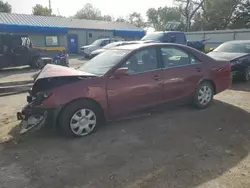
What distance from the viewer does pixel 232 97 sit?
6.85 metres

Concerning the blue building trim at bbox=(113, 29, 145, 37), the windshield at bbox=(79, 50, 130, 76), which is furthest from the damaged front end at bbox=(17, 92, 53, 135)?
the blue building trim at bbox=(113, 29, 145, 37)

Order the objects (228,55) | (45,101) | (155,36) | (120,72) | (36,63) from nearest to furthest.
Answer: (45,101), (120,72), (228,55), (36,63), (155,36)

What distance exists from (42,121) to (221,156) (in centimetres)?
287

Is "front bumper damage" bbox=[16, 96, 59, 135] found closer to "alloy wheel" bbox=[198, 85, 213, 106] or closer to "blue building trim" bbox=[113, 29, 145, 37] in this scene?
"alloy wheel" bbox=[198, 85, 213, 106]

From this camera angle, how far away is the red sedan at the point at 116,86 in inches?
161

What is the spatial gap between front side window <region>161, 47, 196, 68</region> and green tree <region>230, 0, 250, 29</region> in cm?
3831

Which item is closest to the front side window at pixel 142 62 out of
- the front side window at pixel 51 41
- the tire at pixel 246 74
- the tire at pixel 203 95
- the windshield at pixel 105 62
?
the windshield at pixel 105 62

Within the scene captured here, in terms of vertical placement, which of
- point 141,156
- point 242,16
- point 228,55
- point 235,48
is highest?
point 242,16

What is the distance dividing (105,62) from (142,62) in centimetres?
73

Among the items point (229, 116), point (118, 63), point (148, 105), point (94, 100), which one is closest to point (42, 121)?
point (94, 100)

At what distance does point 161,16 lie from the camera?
5288 centimetres

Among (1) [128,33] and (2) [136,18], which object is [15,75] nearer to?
Answer: (1) [128,33]

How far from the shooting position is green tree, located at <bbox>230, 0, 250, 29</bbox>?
37719 mm

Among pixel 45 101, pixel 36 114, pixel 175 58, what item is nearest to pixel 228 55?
pixel 175 58
